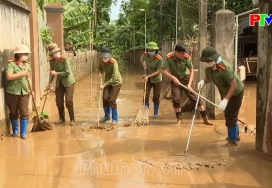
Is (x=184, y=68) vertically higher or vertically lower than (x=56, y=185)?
higher

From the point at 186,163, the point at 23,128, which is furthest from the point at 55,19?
the point at 186,163

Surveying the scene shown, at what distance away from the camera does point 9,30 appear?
7.07m

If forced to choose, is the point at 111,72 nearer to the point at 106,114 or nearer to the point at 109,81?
the point at 109,81

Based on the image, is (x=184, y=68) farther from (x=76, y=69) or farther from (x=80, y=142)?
(x=76, y=69)

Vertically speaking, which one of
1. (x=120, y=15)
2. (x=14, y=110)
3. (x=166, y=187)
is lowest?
(x=166, y=187)

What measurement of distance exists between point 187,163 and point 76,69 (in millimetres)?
13573

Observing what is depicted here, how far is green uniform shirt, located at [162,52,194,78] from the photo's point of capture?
7.73 m

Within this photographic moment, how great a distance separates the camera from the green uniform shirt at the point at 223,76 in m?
Result: 5.50

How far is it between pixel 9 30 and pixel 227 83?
4.29m

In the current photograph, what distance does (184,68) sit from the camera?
25.7 feet

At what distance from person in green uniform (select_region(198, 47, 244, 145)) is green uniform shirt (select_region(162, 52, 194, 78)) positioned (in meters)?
1.72

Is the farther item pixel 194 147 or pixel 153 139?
pixel 153 139

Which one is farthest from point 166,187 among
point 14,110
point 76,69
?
point 76,69

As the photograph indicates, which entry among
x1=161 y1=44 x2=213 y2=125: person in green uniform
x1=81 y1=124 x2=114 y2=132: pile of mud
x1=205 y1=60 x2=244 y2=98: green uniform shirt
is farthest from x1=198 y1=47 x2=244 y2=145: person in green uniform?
x1=81 y1=124 x2=114 y2=132: pile of mud
